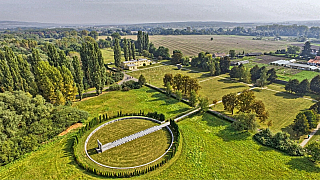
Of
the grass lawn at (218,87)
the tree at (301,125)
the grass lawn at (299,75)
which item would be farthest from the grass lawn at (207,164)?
the grass lawn at (299,75)

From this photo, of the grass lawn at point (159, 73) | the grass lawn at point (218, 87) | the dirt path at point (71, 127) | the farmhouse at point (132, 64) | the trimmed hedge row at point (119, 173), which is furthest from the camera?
the farmhouse at point (132, 64)

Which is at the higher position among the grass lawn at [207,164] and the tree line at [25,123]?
the tree line at [25,123]

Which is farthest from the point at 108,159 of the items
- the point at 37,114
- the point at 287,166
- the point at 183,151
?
the point at 287,166

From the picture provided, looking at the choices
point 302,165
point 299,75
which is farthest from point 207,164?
point 299,75

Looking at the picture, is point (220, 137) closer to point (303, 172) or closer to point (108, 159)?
point (303, 172)

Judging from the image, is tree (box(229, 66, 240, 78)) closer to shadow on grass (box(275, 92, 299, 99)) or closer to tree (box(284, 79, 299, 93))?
shadow on grass (box(275, 92, 299, 99))

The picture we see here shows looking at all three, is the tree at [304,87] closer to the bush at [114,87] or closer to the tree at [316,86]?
the tree at [316,86]

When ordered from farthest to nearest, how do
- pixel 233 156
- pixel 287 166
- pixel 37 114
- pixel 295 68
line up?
pixel 295 68 < pixel 37 114 < pixel 233 156 < pixel 287 166
